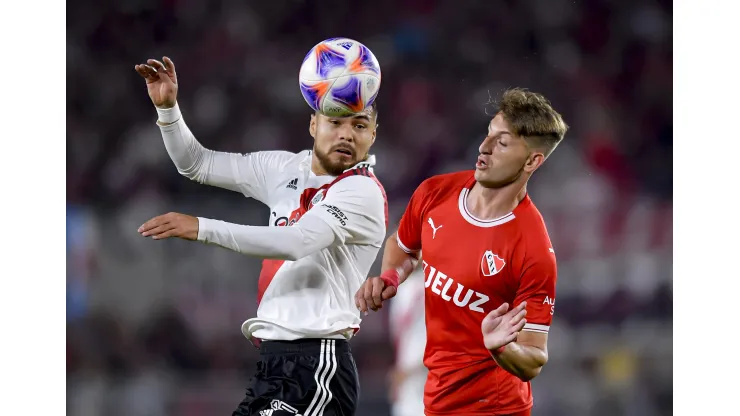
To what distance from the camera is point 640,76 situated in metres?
5.73

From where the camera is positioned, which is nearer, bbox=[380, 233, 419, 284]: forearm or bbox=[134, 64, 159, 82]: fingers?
bbox=[380, 233, 419, 284]: forearm

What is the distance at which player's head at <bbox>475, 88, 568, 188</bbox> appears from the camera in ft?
9.12

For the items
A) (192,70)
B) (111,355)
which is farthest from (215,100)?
(111,355)

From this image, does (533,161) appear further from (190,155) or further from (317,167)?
(190,155)

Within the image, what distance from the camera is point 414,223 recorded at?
2986 millimetres

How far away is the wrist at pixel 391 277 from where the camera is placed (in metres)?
2.71

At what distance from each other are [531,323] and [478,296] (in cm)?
20

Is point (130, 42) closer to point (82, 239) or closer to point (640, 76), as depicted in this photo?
point (82, 239)

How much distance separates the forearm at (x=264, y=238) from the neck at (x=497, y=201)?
21.9 inches

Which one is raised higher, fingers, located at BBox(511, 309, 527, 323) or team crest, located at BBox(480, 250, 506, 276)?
team crest, located at BBox(480, 250, 506, 276)

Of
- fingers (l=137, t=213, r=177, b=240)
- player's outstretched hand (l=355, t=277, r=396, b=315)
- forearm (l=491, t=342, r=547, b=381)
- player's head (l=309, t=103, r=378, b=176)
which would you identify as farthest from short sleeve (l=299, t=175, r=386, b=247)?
forearm (l=491, t=342, r=547, b=381)

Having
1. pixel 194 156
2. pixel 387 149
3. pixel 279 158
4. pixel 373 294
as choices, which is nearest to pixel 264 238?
pixel 373 294

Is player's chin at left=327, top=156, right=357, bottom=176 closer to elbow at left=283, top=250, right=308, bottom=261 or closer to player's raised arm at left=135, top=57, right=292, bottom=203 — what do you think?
player's raised arm at left=135, top=57, right=292, bottom=203

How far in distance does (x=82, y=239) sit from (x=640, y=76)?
12.8ft
